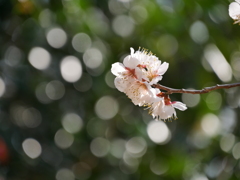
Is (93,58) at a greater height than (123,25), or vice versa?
(123,25)

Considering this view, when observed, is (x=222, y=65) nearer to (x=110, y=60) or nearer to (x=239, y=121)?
(x=239, y=121)

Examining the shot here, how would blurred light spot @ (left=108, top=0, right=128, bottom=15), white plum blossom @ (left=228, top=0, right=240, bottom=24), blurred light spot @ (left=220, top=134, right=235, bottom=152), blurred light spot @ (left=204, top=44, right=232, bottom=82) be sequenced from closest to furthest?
white plum blossom @ (left=228, top=0, right=240, bottom=24), blurred light spot @ (left=204, top=44, right=232, bottom=82), blurred light spot @ (left=220, top=134, right=235, bottom=152), blurred light spot @ (left=108, top=0, right=128, bottom=15)

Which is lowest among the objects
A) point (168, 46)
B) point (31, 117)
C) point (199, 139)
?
point (31, 117)

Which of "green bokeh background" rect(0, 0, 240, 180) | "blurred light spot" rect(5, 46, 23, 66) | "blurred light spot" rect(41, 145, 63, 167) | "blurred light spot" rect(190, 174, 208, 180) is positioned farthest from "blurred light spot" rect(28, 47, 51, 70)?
"blurred light spot" rect(190, 174, 208, 180)

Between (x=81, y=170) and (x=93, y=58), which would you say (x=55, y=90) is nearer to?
(x=93, y=58)

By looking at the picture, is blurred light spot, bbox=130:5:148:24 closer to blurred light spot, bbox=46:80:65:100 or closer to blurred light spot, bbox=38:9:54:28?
blurred light spot, bbox=38:9:54:28

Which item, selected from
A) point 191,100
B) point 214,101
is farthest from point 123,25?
point 214,101

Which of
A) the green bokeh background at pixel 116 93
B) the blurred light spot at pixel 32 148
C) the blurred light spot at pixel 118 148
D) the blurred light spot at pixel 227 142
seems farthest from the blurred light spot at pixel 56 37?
the blurred light spot at pixel 227 142
